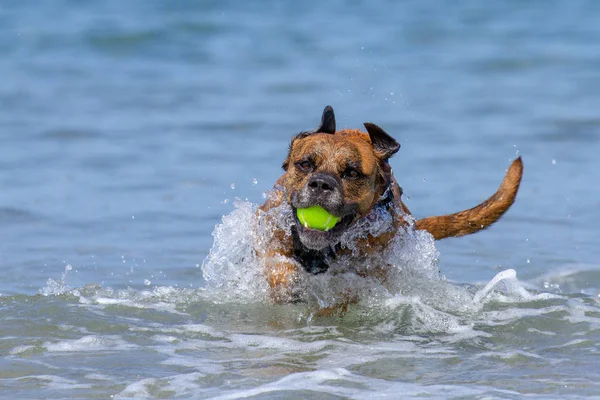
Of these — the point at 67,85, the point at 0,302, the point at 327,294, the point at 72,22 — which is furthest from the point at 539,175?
the point at 72,22

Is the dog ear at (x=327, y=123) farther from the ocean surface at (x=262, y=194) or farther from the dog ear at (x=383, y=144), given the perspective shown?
the ocean surface at (x=262, y=194)

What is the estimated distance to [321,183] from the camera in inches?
251

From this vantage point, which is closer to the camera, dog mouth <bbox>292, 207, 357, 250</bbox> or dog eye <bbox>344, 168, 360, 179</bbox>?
dog mouth <bbox>292, 207, 357, 250</bbox>

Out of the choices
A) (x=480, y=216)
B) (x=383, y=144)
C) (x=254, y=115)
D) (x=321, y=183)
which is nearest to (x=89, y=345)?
(x=321, y=183)

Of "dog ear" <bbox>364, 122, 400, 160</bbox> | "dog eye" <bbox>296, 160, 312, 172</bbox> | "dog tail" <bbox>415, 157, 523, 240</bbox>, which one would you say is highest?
"dog ear" <bbox>364, 122, 400, 160</bbox>

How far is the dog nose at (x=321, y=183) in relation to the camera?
638cm

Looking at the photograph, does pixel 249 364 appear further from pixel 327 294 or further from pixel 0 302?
pixel 0 302

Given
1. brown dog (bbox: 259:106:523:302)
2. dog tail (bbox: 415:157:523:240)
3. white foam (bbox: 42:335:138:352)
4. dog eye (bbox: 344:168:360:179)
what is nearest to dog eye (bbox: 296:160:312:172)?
brown dog (bbox: 259:106:523:302)

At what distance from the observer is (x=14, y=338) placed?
625 cm

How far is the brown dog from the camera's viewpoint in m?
6.51

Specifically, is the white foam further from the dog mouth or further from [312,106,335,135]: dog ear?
[312,106,335,135]: dog ear

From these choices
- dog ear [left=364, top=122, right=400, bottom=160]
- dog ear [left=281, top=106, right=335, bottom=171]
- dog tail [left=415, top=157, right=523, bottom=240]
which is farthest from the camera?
dog tail [left=415, top=157, right=523, bottom=240]

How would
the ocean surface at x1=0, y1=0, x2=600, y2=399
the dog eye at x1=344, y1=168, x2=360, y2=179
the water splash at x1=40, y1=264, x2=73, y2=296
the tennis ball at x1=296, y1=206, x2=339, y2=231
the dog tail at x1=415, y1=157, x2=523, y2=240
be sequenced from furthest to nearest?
the dog tail at x1=415, y1=157, x2=523, y2=240
the water splash at x1=40, y1=264, x2=73, y2=296
the dog eye at x1=344, y1=168, x2=360, y2=179
the tennis ball at x1=296, y1=206, x2=339, y2=231
the ocean surface at x1=0, y1=0, x2=600, y2=399

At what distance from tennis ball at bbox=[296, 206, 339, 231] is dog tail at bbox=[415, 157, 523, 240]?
4.35 feet
